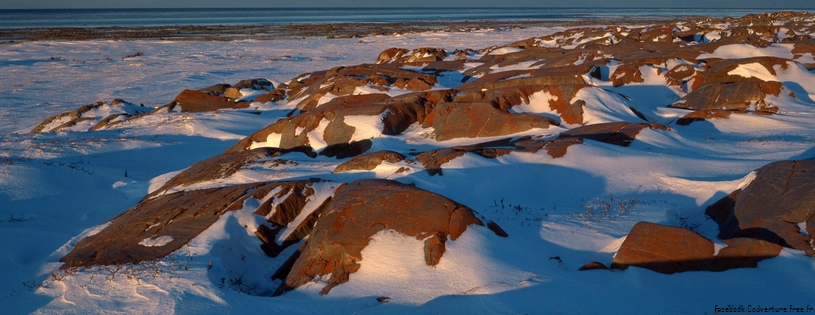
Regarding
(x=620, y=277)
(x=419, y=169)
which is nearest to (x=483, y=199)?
(x=419, y=169)

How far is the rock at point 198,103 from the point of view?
62.3ft

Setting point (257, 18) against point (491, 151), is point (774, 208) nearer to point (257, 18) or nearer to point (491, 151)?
point (491, 151)

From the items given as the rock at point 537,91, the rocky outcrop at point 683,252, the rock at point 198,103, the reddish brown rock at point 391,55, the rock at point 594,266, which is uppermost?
the rocky outcrop at point 683,252

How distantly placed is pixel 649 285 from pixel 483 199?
2.74m

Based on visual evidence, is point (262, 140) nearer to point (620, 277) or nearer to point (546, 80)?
point (546, 80)

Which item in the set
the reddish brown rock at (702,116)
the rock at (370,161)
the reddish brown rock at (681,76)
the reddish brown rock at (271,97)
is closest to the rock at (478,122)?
the rock at (370,161)

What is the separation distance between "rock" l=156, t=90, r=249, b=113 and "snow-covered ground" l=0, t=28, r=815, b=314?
286 cm

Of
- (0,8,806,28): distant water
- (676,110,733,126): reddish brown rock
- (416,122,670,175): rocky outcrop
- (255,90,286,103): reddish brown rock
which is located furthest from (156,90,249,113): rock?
(0,8,806,28): distant water

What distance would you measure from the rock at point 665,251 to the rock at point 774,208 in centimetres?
81

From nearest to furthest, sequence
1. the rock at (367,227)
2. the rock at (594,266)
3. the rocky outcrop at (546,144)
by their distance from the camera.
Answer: the rock at (594,266) → the rock at (367,227) → the rocky outcrop at (546,144)

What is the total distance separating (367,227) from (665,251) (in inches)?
99.9

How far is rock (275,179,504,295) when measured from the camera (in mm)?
5348

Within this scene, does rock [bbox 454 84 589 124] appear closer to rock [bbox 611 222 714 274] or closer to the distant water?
rock [bbox 611 222 714 274]

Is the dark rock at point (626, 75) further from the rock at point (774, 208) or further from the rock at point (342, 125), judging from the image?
the rock at point (774, 208)
